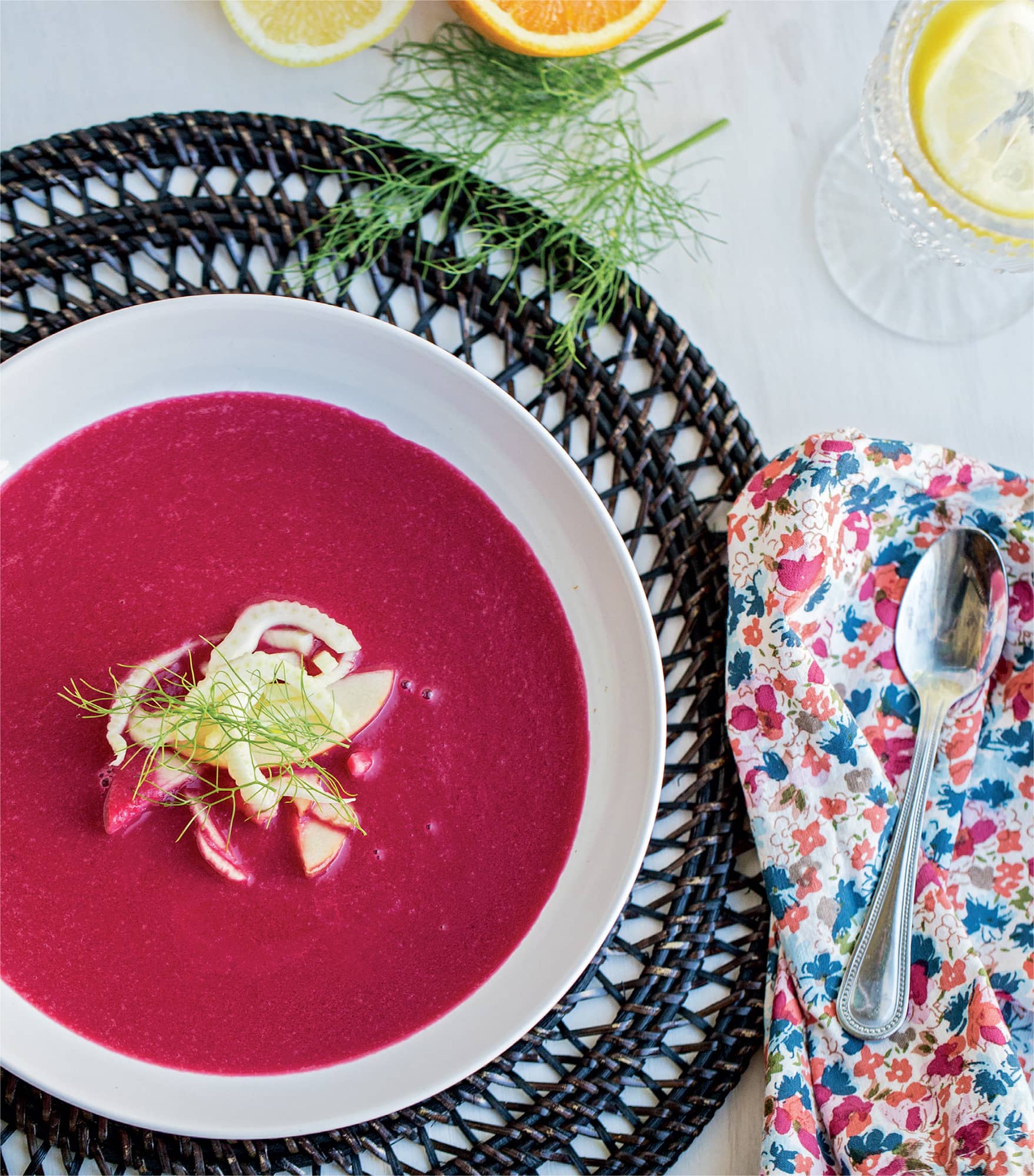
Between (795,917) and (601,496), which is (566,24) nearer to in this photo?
(601,496)

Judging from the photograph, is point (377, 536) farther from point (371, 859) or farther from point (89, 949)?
point (89, 949)

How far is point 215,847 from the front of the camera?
1335 mm

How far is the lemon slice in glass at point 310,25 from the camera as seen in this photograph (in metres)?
1.46

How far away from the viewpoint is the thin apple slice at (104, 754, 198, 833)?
4.34 ft

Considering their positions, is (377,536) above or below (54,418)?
above

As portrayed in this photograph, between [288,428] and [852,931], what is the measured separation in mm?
1026

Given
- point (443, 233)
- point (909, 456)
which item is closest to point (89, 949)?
point (443, 233)

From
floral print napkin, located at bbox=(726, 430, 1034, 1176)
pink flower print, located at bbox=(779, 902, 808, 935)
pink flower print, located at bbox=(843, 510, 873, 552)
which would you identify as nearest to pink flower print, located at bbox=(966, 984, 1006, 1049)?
floral print napkin, located at bbox=(726, 430, 1034, 1176)

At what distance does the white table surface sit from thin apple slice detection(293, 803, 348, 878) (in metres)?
0.84

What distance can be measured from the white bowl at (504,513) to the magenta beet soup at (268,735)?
26mm

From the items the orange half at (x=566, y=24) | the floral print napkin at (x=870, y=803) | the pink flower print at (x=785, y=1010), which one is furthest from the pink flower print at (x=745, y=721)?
the orange half at (x=566, y=24)

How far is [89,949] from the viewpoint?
133 centimetres

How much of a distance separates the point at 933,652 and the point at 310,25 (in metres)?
1.25

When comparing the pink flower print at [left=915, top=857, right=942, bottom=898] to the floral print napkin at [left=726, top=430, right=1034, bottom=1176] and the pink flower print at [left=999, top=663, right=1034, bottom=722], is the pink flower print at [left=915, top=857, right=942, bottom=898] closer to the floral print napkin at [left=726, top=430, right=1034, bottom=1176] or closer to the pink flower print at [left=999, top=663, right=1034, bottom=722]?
the floral print napkin at [left=726, top=430, right=1034, bottom=1176]
